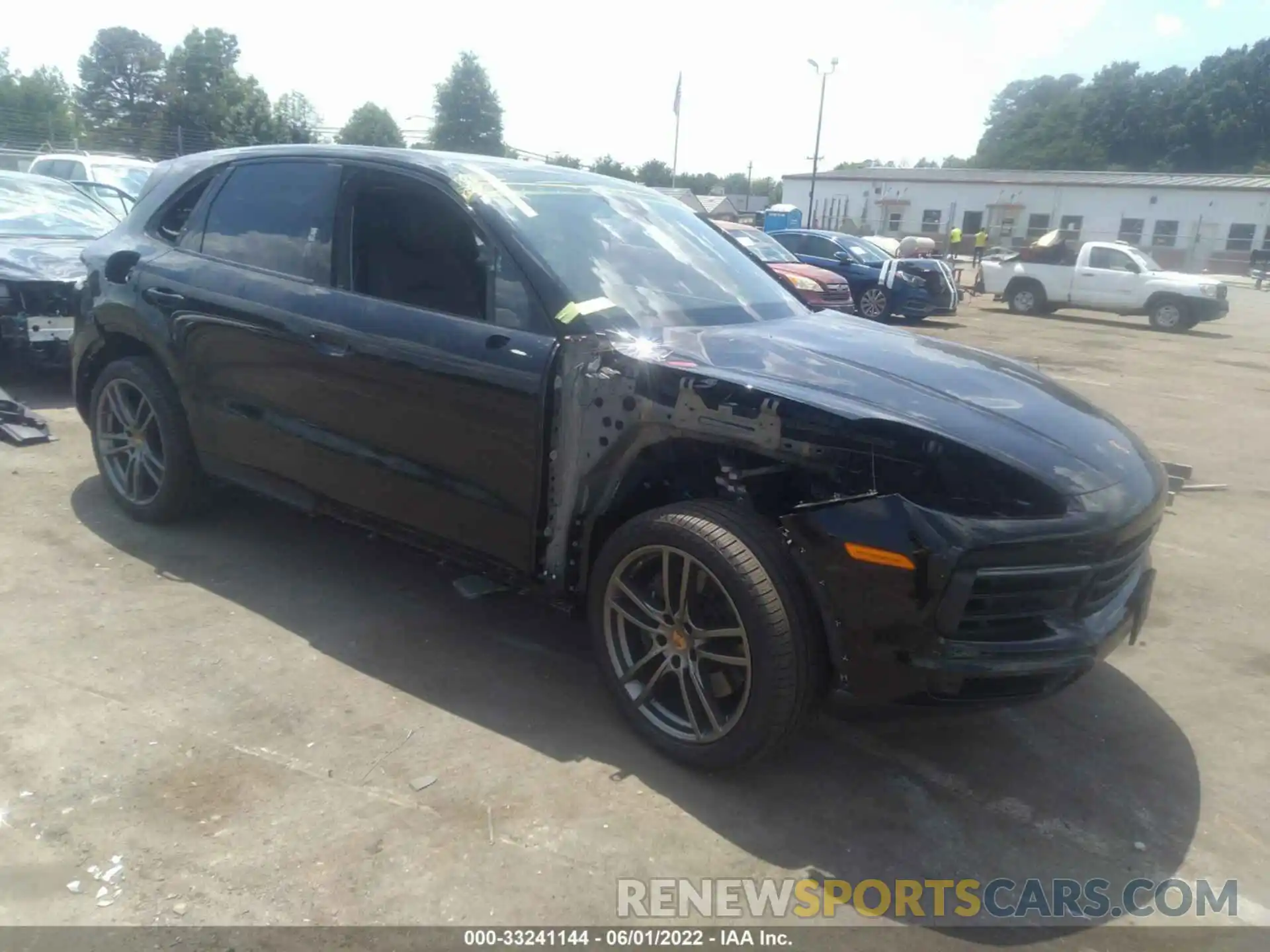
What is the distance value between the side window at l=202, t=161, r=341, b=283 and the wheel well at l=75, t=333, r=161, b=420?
2.23 ft

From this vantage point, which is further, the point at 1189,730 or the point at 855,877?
the point at 1189,730

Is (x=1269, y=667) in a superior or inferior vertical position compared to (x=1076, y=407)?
inferior

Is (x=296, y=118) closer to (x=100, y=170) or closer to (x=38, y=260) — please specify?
(x=100, y=170)

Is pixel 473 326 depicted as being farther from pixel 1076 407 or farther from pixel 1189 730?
pixel 1189 730

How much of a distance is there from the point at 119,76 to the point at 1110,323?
3122 inches

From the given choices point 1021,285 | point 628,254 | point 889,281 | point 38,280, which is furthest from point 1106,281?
point 38,280

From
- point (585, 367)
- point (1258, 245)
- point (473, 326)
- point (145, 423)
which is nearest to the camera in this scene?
point (585, 367)

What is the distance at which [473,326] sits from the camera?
3.36 meters

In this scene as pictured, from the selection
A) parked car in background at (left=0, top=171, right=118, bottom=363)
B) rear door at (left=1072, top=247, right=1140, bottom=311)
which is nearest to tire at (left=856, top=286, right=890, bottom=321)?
rear door at (left=1072, top=247, right=1140, bottom=311)

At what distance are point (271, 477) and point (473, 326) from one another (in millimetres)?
1378

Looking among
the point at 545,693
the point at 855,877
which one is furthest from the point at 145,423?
the point at 855,877

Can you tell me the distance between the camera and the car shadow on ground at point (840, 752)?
273 cm

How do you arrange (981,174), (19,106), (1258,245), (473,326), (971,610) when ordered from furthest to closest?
1. (981,174)
2. (19,106)
3. (1258,245)
4. (473,326)
5. (971,610)

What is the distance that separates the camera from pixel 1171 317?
19047mm
